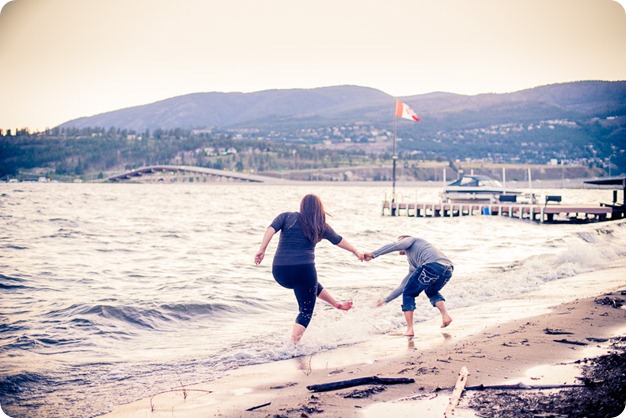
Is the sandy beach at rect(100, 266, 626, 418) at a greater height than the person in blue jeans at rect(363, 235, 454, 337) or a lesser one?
lesser

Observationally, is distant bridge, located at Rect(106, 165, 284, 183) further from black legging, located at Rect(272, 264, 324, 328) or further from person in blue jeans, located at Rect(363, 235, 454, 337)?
black legging, located at Rect(272, 264, 324, 328)

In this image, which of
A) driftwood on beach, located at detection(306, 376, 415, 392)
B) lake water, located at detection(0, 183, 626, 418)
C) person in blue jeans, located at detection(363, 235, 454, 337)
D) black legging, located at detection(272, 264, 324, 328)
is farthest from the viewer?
person in blue jeans, located at detection(363, 235, 454, 337)

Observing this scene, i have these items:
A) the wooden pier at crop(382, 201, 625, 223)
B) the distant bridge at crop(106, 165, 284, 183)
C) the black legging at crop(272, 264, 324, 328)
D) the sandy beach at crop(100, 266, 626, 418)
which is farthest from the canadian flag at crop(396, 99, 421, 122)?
the distant bridge at crop(106, 165, 284, 183)

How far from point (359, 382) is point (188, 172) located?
174268 mm

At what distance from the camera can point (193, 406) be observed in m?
6.08

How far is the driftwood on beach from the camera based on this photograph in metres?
6.10

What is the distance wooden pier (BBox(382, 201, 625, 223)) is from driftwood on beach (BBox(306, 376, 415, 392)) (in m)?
37.2

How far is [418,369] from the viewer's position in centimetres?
673

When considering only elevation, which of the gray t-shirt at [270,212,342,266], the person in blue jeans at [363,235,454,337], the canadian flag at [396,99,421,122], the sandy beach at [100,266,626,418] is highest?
the canadian flag at [396,99,421,122]

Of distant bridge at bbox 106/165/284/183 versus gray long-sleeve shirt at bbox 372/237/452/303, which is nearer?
gray long-sleeve shirt at bbox 372/237/452/303

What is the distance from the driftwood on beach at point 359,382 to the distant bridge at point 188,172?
15586 cm

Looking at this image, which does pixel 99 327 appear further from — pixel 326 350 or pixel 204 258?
pixel 204 258

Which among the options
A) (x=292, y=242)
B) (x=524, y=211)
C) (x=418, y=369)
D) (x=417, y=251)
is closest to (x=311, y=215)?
(x=292, y=242)

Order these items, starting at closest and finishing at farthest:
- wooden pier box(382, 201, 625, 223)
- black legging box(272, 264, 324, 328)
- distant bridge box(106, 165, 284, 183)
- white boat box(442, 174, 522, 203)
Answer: black legging box(272, 264, 324, 328)
wooden pier box(382, 201, 625, 223)
white boat box(442, 174, 522, 203)
distant bridge box(106, 165, 284, 183)
